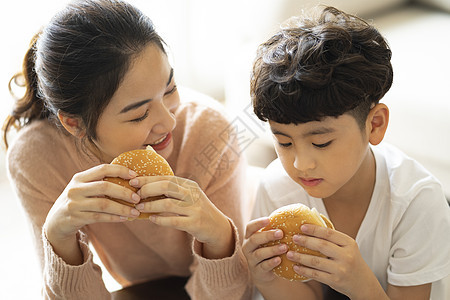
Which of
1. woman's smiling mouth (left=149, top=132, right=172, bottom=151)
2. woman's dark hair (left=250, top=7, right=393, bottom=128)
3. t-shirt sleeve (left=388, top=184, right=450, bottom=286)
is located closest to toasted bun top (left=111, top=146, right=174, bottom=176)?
woman's smiling mouth (left=149, top=132, right=172, bottom=151)

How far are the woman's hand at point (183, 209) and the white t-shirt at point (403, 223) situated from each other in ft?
0.84

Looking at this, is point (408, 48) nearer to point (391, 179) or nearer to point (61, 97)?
point (391, 179)

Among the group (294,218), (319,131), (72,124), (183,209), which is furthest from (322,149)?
(72,124)

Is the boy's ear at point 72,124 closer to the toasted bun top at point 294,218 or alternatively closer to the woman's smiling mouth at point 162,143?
the woman's smiling mouth at point 162,143

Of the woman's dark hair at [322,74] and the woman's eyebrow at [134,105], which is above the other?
the woman's dark hair at [322,74]

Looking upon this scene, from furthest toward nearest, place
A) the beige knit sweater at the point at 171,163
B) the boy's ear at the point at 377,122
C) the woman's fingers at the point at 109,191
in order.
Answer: the beige knit sweater at the point at 171,163
the boy's ear at the point at 377,122
the woman's fingers at the point at 109,191

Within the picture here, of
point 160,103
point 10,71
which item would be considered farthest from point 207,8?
point 160,103

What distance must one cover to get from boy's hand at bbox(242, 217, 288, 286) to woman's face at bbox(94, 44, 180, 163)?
0.92 ft

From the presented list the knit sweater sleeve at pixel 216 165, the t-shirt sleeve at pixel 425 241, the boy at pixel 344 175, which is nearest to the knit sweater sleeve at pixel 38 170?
the knit sweater sleeve at pixel 216 165

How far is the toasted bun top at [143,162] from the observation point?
3.91ft

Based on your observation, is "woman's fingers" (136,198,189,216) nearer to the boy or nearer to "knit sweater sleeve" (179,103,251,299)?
the boy

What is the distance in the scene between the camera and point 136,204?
1175 mm

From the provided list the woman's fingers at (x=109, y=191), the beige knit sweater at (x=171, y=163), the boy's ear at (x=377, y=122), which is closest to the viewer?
the woman's fingers at (x=109, y=191)

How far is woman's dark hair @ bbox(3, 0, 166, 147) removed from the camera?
1213 mm
